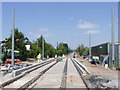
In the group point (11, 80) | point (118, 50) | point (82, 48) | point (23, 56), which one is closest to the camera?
point (11, 80)

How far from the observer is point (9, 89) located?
9344mm

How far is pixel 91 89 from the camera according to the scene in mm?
9156

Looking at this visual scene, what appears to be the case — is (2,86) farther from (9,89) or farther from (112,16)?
(112,16)

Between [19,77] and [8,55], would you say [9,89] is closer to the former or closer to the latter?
[19,77]

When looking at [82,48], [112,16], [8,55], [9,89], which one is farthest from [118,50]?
[82,48]

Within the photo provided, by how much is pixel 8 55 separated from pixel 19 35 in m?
9.30

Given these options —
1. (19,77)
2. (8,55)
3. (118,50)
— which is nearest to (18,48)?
(8,55)

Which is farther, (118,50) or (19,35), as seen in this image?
(19,35)

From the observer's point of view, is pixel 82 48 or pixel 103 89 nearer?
pixel 103 89

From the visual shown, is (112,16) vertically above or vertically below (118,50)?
above

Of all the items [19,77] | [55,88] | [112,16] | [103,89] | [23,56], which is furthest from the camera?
[23,56]

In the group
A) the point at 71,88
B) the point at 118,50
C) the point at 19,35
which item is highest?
the point at 19,35

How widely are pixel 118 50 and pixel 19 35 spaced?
19.8 m

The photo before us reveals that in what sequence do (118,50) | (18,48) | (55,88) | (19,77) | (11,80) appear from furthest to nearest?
(18,48) → (118,50) → (19,77) → (11,80) → (55,88)
